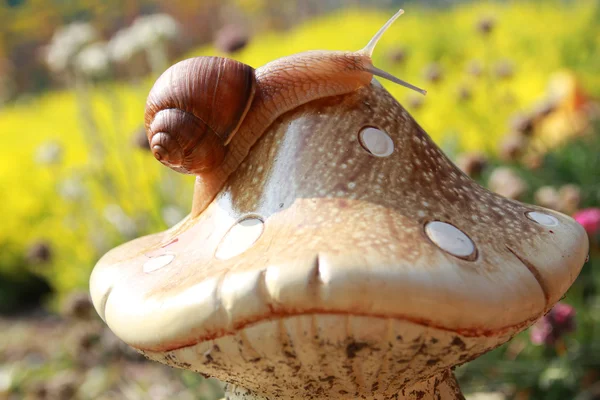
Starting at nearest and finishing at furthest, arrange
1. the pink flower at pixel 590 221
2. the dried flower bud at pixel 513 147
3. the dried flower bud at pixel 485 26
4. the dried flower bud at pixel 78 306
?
the pink flower at pixel 590 221 < the dried flower bud at pixel 78 306 < the dried flower bud at pixel 513 147 < the dried flower bud at pixel 485 26

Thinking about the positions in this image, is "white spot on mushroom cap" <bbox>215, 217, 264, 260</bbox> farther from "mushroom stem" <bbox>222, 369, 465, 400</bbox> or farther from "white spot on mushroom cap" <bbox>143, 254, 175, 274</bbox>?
"mushroom stem" <bbox>222, 369, 465, 400</bbox>

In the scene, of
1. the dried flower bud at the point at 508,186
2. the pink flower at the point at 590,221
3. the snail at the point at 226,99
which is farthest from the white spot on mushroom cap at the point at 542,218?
the dried flower bud at the point at 508,186

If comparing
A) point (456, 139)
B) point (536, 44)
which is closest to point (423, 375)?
point (456, 139)

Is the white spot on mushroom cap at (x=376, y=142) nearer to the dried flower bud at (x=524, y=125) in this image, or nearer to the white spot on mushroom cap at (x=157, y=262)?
the white spot on mushroom cap at (x=157, y=262)

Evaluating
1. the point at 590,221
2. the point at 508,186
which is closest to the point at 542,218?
the point at 590,221

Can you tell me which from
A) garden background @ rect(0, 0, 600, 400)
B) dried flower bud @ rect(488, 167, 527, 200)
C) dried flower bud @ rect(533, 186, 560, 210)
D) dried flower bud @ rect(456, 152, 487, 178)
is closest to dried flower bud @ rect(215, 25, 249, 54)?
garden background @ rect(0, 0, 600, 400)

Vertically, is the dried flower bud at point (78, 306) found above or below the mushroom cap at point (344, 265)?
below

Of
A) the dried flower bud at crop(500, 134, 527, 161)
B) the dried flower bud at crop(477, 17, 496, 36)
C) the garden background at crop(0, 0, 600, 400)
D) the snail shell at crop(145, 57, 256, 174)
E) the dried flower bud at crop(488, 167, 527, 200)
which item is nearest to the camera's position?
the snail shell at crop(145, 57, 256, 174)
